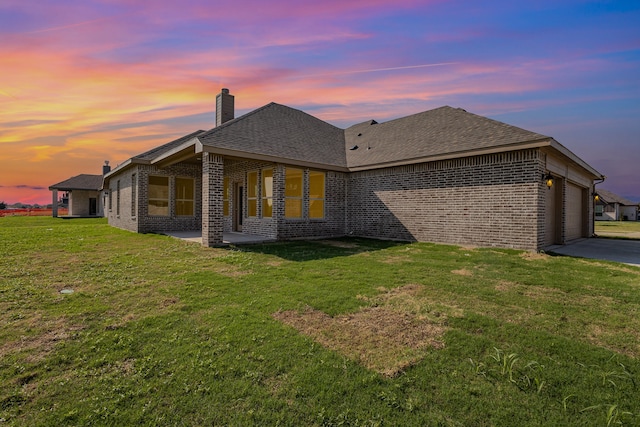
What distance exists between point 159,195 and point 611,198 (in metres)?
63.2

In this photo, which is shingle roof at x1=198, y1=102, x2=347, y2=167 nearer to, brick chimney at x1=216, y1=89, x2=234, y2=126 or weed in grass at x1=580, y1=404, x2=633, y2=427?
brick chimney at x1=216, y1=89, x2=234, y2=126

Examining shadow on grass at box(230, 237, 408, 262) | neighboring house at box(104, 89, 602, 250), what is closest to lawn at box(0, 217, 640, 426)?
shadow on grass at box(230, 237, 408, 262)

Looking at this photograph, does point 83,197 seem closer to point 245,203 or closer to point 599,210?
point 245,203

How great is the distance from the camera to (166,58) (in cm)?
752

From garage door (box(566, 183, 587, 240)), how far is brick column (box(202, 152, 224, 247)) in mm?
13388

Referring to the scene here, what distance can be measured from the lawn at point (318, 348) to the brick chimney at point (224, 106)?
11255 mm

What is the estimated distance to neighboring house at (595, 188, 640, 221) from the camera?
4828 centimetres

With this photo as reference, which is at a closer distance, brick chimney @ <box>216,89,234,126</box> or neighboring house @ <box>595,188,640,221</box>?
brick chimney @ <box>216,89,234,126</box>

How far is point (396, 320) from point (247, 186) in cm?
1018

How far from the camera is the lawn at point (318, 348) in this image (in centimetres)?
238

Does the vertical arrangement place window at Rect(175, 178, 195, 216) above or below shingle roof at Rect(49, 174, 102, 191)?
below

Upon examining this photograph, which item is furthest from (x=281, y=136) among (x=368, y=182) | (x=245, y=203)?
A: (x=368, y=182)

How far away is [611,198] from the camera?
48.7m

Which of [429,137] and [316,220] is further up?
[429,137]
